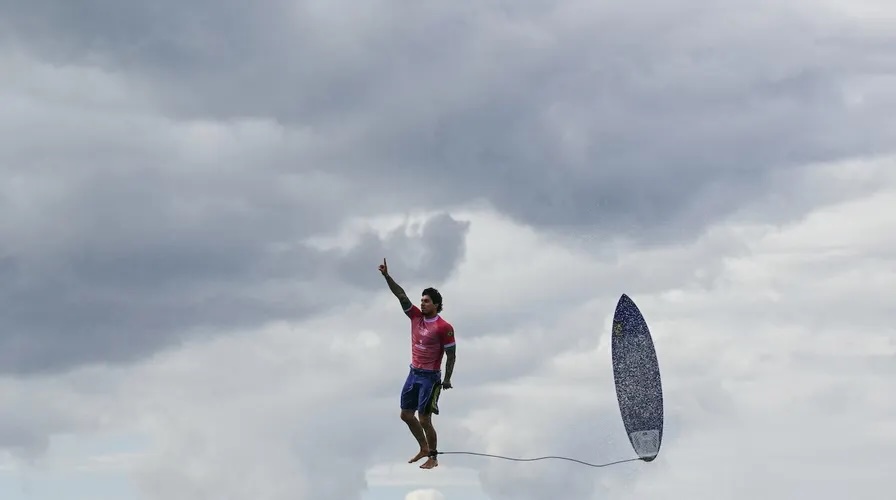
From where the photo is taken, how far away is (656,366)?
45.6m

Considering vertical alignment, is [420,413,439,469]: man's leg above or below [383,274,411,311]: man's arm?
below

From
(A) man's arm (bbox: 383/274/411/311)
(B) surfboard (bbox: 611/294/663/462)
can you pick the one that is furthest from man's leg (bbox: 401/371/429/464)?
(B) surfboard (bbox: 611/294/663/462)

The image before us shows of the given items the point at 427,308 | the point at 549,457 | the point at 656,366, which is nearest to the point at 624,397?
the point at 656,366

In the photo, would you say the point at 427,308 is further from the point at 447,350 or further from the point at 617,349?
the point at 617,349

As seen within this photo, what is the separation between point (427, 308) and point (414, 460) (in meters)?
4.64

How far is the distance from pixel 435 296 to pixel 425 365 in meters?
2.25

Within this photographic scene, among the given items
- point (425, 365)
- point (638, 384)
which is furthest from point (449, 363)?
point (638, 384)

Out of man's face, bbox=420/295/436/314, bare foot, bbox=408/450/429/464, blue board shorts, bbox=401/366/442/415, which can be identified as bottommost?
bare foot, bbox=408/450/429/464

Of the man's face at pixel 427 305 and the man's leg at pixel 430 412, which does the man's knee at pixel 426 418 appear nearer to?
the man's leg at pixel 430 412

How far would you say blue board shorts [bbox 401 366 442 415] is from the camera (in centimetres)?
3588

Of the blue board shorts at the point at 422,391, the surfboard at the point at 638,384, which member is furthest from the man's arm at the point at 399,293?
the surfboard at the point at 638,384

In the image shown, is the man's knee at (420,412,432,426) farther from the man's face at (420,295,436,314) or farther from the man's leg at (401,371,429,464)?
the man's face at (420,295,436,314)

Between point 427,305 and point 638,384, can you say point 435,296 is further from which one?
point 638,384

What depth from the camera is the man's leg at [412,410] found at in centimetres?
3619
